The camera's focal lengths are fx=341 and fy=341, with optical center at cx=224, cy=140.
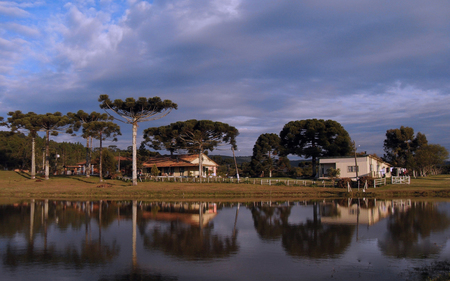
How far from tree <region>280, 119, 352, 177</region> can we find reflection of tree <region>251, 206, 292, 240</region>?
4409 cm

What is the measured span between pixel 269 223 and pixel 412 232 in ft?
23.0

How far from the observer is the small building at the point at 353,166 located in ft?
175

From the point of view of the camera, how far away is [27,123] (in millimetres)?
49344

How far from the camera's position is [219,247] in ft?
42.5

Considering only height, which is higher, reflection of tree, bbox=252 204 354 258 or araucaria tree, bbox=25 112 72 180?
araucaria tree, bbox=25 112 72 180

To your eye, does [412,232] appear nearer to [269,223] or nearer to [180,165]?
[269,223]

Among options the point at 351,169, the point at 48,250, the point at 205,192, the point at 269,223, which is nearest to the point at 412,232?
the point at 269,223

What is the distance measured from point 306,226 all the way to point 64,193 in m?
29.4

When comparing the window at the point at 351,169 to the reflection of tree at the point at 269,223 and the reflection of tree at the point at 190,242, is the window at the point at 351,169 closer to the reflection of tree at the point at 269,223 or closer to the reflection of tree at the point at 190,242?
the reflection of tree at the point at 269,223

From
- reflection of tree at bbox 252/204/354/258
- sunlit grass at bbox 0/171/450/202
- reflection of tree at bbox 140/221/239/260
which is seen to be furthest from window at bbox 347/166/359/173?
reflection of tree at bbox 140/221/239/260

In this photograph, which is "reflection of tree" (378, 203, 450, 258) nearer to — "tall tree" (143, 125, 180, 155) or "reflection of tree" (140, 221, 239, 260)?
"reflection of tree" (140, 221, 239, 260)

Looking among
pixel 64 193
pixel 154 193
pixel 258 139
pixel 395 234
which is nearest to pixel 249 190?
pixel 154 193

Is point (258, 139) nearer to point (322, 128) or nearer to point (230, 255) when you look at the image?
point (322, 128)

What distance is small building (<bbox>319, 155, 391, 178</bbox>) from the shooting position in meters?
53.3
